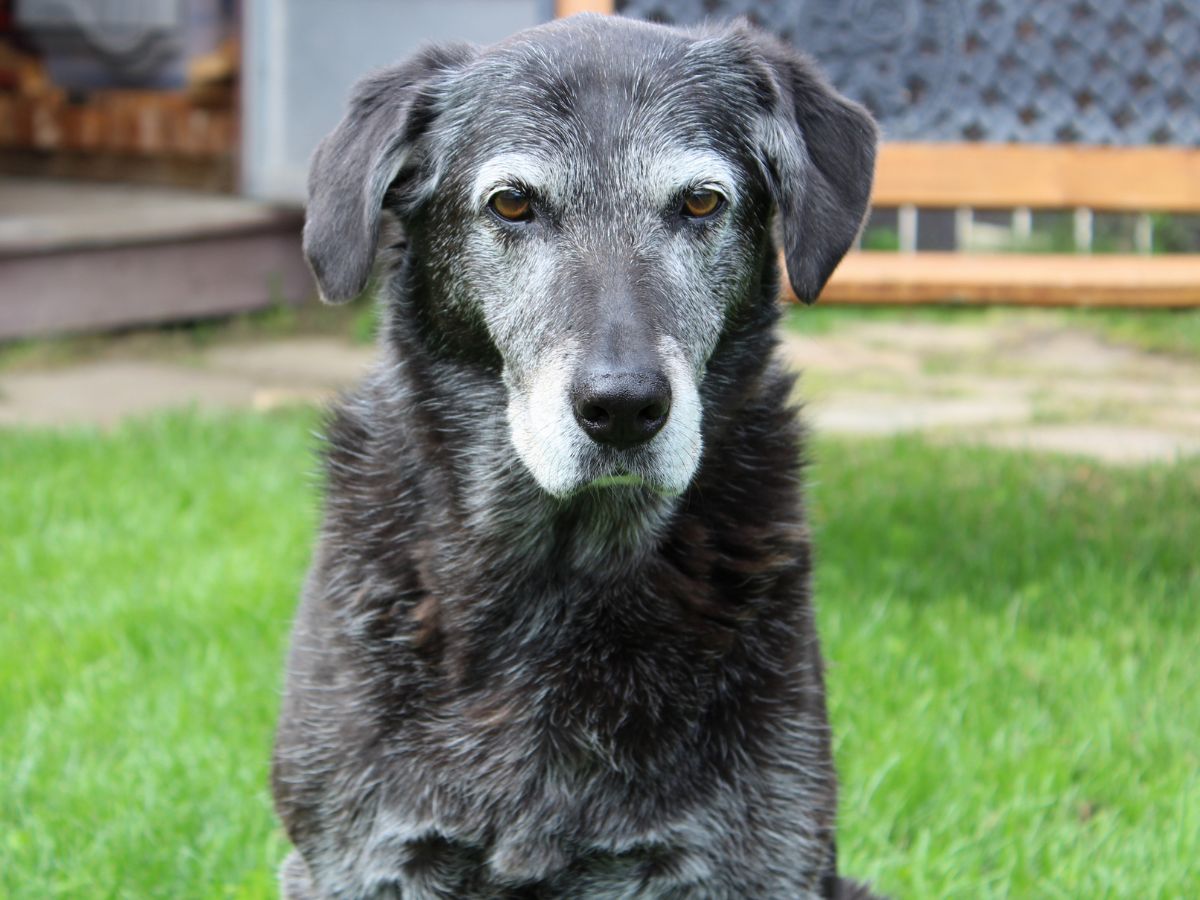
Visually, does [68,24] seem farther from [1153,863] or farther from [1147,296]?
[1153,863]

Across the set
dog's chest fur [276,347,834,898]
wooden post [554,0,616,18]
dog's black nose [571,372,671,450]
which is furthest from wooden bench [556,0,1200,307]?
dog's black nose [571,372,671,450]

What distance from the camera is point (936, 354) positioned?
733 cm

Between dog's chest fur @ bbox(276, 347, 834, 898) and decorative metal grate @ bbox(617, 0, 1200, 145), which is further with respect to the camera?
decorative metal grate @ bbox(617, 0, 1200, 145)

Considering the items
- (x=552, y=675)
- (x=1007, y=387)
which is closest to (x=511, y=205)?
(x=552, y=675)

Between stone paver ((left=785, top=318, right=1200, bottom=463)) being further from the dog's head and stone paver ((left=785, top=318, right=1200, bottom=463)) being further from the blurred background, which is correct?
the dog's head

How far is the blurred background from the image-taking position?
312 centimetres

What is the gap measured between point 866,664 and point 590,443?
1.66 meters

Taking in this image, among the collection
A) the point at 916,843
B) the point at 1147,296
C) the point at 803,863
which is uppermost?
the point at 1147,296

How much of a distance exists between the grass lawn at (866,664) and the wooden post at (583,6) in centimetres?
161

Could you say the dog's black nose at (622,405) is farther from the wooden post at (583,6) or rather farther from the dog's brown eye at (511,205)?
the wooden post at (583,6)

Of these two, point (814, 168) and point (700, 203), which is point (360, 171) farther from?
point (814, 168)

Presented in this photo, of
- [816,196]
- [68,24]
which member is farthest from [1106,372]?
[68,24]

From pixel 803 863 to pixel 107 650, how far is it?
209 cm

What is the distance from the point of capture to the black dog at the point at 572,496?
2330 millimetres
